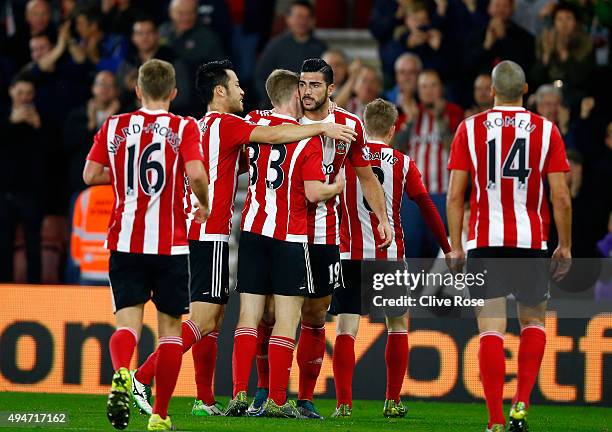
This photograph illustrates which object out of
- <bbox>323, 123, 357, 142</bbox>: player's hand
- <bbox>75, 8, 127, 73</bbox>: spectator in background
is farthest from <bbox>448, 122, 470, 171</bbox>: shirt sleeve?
<bbox>75, 8, 127, 73</bbox>: spectator in background

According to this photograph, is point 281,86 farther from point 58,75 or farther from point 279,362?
point 58,75

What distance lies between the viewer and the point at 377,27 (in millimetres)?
15203

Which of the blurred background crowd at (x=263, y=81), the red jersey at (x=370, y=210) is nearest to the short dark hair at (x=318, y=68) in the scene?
the red jersey at (x=370, y=210)

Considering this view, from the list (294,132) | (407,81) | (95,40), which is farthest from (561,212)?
(95,40)

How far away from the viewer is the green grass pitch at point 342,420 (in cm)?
825

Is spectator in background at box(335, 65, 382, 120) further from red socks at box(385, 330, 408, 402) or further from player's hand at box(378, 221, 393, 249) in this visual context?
player's hand at box(378, 221, 393, 249)

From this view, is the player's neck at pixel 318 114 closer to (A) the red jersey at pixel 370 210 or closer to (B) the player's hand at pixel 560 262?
(A) the red jersey at pixel 370 210

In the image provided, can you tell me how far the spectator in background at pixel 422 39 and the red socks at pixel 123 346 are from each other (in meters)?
7.51

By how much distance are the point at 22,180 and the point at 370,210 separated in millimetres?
5429

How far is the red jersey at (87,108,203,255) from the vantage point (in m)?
7.61

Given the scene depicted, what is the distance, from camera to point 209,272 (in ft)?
29.2

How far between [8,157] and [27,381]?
3.40 m

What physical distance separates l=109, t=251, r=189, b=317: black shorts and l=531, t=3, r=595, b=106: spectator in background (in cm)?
713

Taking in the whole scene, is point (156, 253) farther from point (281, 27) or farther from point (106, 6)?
point (281, 27)
